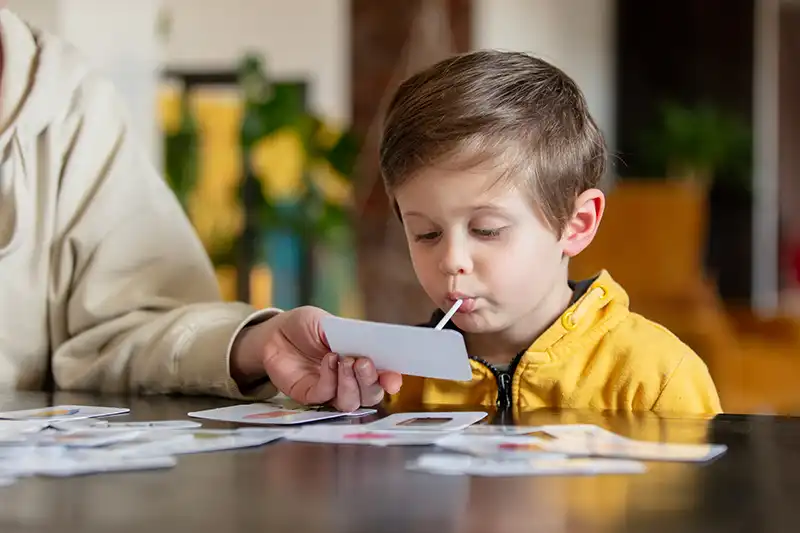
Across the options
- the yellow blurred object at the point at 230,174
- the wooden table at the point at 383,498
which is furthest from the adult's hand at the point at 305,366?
the yellow blurred object at the point at 230,174

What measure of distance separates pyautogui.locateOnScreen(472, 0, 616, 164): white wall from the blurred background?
0.6 inches

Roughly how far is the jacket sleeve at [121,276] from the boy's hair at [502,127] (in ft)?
0.78

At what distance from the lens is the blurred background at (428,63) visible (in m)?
4.26

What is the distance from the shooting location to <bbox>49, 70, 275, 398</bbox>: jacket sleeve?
3.70 ft

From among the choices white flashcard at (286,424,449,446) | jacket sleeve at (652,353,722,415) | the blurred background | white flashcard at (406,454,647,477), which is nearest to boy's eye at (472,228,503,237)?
jacket sleeve at (652,353,722,415)

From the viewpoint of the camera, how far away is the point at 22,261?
3.96 ft

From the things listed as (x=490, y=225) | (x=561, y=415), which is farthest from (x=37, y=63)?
(x=561, y=415)

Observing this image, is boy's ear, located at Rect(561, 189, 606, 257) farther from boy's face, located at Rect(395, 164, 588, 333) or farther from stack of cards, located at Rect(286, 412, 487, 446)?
stack of cards, located at Rect(286, 412, 487, 446)

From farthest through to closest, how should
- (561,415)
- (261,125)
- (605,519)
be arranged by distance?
(261,125) < (561,415) < (605,519)

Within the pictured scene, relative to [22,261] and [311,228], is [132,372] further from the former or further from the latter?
[311,228]

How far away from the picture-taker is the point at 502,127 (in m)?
1.13

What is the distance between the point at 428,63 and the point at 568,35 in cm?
184

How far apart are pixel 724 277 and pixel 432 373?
5.98m

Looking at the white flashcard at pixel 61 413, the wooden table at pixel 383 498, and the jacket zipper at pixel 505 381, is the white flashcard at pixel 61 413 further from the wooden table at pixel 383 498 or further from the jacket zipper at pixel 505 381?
the jacket zipper at pixel 505 381
